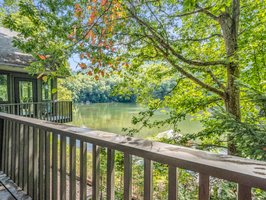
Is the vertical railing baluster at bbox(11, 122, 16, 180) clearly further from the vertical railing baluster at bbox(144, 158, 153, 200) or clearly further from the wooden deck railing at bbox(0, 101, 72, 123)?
the wooden deck railing at bbox(0, 101, 72, 123)

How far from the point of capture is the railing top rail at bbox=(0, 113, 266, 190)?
30.3 inches

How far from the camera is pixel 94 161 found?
4.82 feet

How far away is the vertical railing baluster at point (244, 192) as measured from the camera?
2.55 ft

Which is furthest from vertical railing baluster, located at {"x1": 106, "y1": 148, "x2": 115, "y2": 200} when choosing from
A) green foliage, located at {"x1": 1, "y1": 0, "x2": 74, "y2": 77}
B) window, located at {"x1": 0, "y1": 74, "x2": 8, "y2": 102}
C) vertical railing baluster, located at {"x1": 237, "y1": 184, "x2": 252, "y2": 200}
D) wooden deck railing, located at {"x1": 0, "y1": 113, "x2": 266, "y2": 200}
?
window, located at {"x1": 0, "y1": 74, "x2": 8, "y2": 102}

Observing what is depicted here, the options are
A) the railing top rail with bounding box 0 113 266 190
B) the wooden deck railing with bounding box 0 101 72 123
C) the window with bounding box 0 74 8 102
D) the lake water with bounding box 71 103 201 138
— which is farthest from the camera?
the lake water with bounding box 71 103 201 138

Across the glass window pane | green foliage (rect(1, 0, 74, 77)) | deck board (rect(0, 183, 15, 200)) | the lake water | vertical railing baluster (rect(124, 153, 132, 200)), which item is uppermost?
green foliage (rect(1, 0, 74, 77))

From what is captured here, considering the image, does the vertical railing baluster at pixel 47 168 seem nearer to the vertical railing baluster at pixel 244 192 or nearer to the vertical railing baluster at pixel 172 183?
the vertical railing baluster at pixel 172 183

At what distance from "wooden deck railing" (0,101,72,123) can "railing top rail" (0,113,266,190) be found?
8750mm

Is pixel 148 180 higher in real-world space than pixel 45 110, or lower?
higher

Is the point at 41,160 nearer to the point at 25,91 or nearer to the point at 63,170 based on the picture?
the point at 63,170

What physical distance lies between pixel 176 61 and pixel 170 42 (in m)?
0.55

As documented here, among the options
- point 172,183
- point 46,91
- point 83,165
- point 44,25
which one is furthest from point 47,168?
point 46,91

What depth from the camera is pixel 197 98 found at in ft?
21.1

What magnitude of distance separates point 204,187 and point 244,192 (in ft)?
0.56
